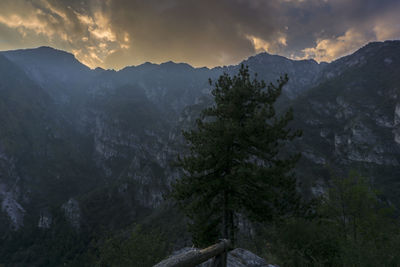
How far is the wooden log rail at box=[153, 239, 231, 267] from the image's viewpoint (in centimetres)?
277

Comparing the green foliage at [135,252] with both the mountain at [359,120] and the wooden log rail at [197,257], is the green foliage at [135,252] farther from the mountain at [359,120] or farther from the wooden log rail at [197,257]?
the mountain at [359,120]

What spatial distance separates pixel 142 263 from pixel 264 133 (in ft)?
42.7

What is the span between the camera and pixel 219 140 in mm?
10195

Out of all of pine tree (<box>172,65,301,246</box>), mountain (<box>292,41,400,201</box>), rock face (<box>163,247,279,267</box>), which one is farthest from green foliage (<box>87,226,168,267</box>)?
mountain (<box>292,41,400,201</box>)

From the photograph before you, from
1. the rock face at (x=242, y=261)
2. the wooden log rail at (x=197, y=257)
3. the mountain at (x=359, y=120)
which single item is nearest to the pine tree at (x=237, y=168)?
the rock face at (x=242, y=261)

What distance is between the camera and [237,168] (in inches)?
412

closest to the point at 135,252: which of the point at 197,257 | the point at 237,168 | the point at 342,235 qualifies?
the point at 237,168

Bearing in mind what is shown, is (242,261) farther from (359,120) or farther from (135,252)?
(359,120)

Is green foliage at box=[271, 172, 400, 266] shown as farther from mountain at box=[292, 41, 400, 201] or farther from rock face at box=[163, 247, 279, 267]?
mountain at box=[292, 41, 400, 201]

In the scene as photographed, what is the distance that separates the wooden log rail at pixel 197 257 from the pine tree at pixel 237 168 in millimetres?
6122

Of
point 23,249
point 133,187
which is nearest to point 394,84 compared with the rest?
point 133,187

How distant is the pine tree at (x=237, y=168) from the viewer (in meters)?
10.2

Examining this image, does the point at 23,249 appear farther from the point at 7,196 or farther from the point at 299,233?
the point at 299,233

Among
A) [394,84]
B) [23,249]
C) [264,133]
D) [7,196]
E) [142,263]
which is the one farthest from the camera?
[7,196]
